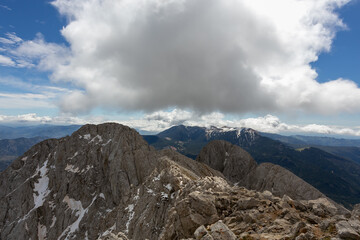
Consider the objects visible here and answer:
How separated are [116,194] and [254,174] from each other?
98.7m

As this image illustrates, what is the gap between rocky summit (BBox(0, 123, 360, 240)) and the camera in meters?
29.5

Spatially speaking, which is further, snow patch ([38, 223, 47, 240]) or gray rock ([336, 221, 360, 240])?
snow patch ([38, 223, 47, 240])

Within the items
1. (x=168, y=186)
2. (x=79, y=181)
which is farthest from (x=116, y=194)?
(x=168, y=186)

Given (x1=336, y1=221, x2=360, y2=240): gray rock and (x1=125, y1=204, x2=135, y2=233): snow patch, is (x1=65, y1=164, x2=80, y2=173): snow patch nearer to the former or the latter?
(x1=125, y1=204, x2=135, y2=233): snow patch

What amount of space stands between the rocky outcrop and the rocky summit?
1.30 m

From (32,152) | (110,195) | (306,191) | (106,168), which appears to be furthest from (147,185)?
(32,152)

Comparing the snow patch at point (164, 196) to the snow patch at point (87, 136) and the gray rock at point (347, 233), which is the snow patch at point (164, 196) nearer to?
the gray rock at point (347, 233)

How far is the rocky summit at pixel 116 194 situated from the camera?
96.9 feet

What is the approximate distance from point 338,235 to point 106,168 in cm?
12598

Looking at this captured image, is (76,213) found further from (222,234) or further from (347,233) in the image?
(347,233)

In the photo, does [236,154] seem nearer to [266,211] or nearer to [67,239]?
[67,239]

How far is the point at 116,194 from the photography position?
111 metres

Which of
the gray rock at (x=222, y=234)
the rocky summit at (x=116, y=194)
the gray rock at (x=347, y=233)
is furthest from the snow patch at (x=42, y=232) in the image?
the gray rock at (x=347, y=233)

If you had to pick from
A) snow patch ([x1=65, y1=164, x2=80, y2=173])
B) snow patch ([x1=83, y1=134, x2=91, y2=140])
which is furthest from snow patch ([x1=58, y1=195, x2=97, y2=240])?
snow patch ([x1=83, y1=134, x2=91, y2=140])
